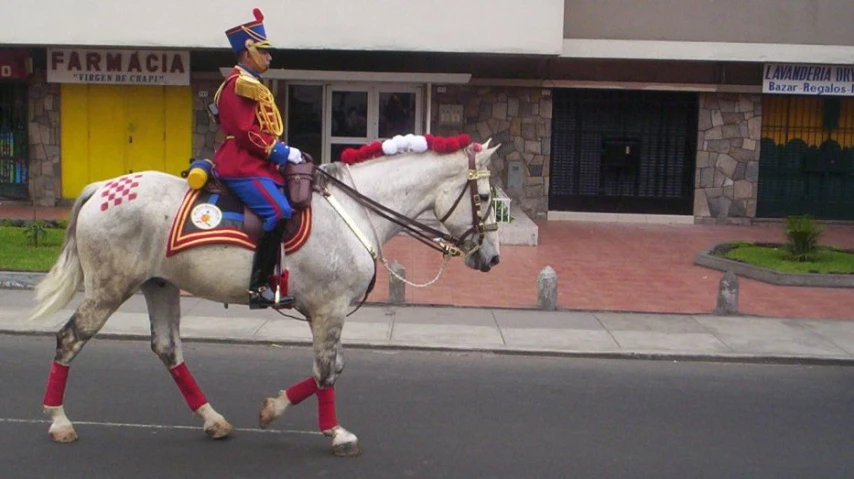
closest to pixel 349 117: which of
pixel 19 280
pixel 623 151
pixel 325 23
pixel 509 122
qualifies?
pixel 325 23

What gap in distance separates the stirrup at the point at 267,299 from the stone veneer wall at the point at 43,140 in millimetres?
15757

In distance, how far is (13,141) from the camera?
2048cm

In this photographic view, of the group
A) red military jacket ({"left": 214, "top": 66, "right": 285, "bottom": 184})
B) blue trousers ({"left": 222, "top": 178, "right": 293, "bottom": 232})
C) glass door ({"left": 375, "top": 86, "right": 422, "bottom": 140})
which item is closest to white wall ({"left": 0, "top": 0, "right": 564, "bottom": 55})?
glass door ({"left": 375, "top": 86, "right": 422, "bottom": 140})

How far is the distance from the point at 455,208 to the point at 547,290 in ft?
17.8

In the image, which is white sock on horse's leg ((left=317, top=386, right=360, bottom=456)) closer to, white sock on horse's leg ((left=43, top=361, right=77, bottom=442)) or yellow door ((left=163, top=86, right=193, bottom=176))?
white sock on horse's leg ((left=43, top=361, right=77, bottom=442))

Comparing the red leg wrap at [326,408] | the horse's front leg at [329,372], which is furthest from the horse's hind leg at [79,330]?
the red leg wrap at [326,408]

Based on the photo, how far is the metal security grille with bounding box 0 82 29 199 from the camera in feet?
66.8

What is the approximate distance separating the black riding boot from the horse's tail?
1.20 metres

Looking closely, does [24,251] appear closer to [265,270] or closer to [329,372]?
[265,270]

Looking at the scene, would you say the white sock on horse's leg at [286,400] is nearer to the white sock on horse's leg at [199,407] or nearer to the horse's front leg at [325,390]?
the horse's front leg at [325,390]

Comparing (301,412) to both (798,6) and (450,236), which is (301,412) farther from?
(798,6)

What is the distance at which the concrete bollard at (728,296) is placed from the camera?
37.4ft

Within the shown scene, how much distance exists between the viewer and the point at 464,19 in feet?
57.3

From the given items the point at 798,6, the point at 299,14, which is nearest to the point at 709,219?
the point at 798,6
